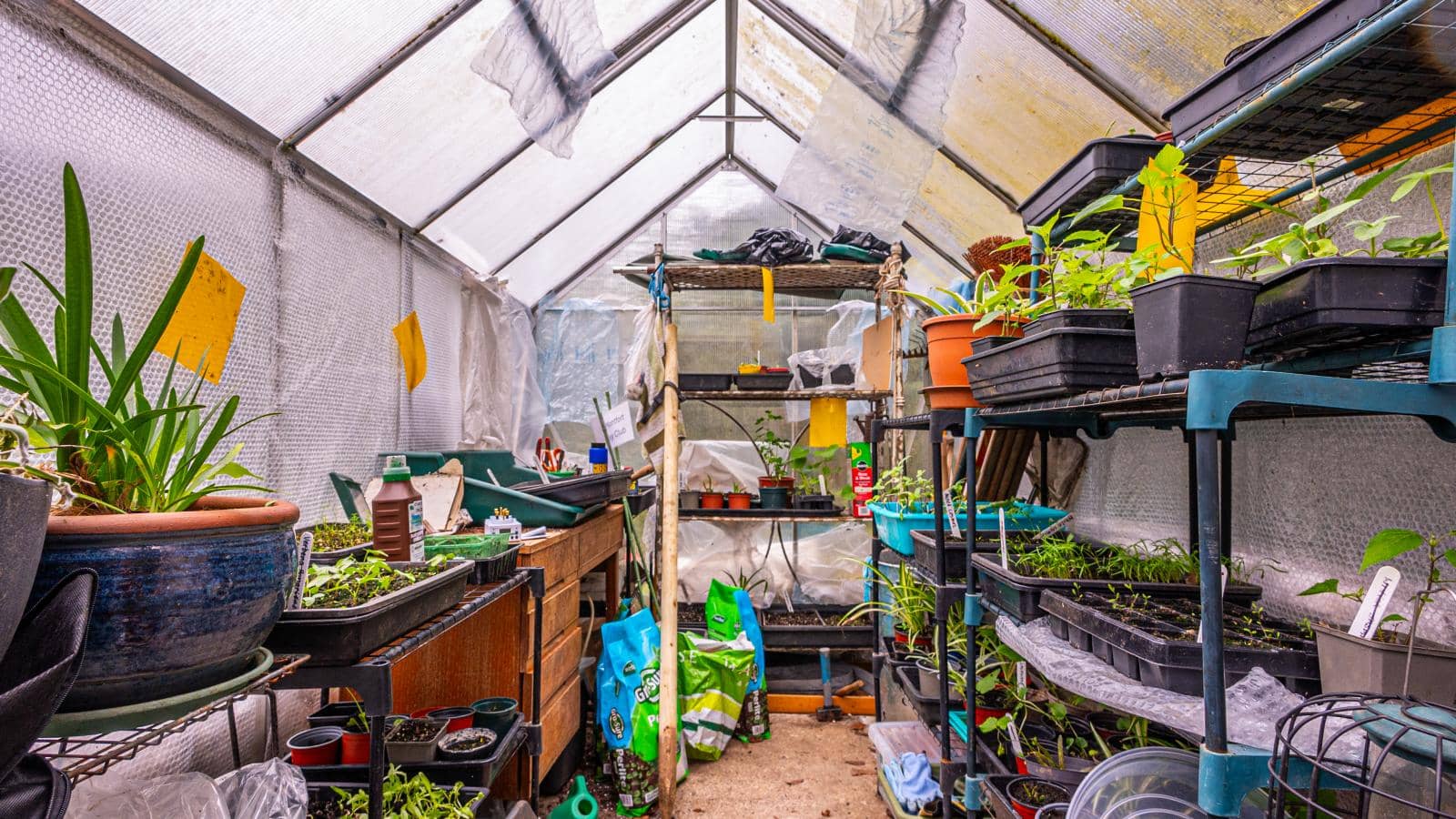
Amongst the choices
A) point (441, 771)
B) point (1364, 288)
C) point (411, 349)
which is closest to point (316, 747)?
point (441, 771)

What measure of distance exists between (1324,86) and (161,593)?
1577 millimetres

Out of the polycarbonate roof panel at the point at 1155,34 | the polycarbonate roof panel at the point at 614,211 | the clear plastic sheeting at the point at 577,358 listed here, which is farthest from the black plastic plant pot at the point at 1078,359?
the clear plastic sheeting at the point at 577,358

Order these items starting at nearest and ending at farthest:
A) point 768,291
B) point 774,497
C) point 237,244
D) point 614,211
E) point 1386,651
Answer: point 1386,651, point 237,244, point 768,291, point 774,497, point 614,211

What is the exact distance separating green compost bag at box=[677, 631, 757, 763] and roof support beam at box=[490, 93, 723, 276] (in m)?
1.79

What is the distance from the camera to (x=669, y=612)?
2.34m

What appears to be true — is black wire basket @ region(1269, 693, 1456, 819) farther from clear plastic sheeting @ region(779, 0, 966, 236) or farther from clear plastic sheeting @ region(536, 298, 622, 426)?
clear plastic sheeting @ region(536, 298, 622, 426)

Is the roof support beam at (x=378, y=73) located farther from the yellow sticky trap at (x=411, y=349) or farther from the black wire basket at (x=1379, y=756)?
the black wire basket at (x=1379, y=756)

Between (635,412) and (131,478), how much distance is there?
290 centimetres

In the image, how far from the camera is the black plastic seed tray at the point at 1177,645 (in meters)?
0.98

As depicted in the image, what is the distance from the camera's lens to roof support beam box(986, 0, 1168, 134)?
171 centimetres

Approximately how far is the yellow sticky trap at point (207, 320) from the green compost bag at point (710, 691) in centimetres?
177

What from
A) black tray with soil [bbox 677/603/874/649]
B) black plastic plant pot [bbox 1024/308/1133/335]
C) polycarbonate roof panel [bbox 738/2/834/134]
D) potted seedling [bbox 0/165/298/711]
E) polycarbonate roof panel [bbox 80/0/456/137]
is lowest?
black tray with soil [bbox 677/603/874/649]

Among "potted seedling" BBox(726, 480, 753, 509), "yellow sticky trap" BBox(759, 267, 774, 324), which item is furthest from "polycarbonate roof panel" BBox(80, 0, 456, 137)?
"potted seedling" BBox(726, 480, 753, 509)

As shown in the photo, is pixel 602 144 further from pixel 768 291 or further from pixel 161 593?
pixel 161 593
